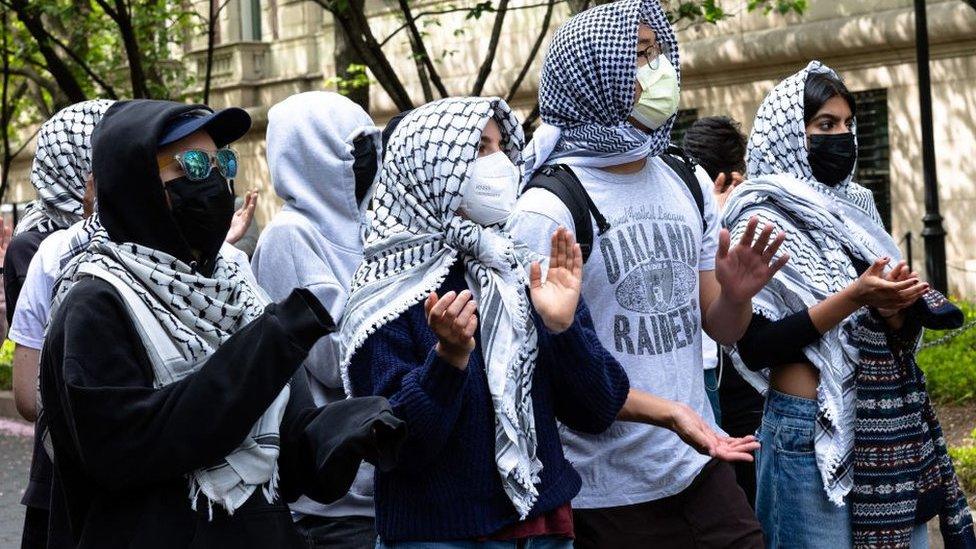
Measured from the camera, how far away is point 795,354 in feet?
15.6

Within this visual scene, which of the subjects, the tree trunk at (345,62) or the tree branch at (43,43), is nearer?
the tree branch at (43,43)

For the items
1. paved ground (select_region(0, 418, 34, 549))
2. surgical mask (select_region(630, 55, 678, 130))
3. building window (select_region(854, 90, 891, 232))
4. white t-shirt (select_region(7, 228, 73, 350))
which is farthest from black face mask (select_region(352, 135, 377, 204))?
building window (select_region(854, 90, 891, 232))

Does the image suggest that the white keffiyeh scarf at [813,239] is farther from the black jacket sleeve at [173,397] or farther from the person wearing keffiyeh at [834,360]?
the black jacket sleeve at [173,397]

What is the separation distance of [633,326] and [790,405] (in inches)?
32.8

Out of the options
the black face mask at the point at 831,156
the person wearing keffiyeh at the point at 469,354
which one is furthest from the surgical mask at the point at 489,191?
the black face mask at the point at 831,156

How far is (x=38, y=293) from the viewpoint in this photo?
5082 millimetres

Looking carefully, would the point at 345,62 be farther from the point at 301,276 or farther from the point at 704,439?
the point at 704,439

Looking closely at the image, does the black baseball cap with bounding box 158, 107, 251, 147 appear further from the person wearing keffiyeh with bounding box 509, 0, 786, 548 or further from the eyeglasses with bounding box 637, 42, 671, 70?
the eyeglasses with bounding box 637, 42, 671, 70

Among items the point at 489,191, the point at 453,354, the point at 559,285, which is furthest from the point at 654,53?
the point at 453,354

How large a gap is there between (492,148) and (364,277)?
0.46 meters

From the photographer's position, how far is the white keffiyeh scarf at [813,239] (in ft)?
15.3

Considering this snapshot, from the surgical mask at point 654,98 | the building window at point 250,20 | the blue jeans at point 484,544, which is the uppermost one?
the surgical mask at point 654,98

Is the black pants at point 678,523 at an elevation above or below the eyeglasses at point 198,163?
below

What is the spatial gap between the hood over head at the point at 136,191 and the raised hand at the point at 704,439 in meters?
1.33
